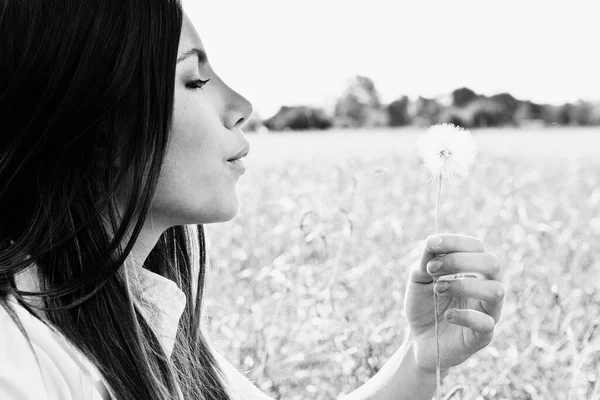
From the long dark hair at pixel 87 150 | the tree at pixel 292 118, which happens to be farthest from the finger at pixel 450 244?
the tree at pixel 292 118

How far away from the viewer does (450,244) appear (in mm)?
1225

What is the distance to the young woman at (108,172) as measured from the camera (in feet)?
3.88

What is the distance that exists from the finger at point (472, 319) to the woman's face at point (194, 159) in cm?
38

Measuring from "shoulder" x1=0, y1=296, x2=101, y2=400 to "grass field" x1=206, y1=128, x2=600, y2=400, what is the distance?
0.93 meters

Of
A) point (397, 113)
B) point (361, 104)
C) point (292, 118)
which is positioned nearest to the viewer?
point (361, 104)

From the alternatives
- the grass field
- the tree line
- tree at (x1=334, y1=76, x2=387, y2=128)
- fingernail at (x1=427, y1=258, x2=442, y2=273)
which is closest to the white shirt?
fingernail at (x1=427, y1=258, x2=442, y2=273)

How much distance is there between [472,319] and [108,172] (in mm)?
→ 605

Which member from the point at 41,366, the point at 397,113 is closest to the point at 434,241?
the point at 41,366

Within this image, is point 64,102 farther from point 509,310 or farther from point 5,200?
point 509,310

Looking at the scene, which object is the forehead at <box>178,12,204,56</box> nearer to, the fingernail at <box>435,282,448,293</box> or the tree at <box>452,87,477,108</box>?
the fingernail at <box>435,282,448,293</box>

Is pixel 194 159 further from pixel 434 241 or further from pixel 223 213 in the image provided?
pixel 434 241

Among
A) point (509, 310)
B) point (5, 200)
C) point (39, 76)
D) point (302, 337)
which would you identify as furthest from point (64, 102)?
point (509, 310)

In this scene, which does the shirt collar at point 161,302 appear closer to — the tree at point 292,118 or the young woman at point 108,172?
the young woman at point 108,172

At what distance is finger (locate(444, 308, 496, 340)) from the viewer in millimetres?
1239
